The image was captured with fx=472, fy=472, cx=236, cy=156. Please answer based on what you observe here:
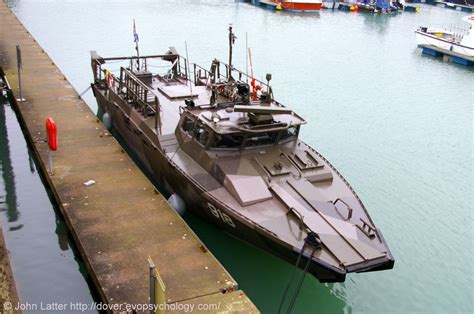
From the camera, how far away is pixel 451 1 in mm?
82062

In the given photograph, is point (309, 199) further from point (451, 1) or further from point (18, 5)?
point (451, 1)

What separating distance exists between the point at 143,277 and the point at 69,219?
2396 millimetres

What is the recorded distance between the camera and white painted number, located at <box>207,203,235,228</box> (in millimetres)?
9406

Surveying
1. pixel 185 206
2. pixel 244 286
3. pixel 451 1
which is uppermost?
pixel 451 1

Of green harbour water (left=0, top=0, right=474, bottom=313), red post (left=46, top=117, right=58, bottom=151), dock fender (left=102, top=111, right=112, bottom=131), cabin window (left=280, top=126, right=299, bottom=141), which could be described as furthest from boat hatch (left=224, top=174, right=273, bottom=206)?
dock fender (left=102, top=111, right=112, bottom=131)

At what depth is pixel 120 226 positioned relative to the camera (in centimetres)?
916

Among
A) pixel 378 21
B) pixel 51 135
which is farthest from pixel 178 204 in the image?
pixel 378 21

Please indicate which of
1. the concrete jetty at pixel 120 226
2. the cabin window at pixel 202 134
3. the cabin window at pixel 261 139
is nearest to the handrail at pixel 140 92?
the concrete jetty at pixel 120 226

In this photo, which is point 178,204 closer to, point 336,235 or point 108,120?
point 336,235

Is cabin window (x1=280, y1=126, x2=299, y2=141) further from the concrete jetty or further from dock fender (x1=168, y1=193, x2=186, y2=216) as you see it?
the concrete jetty

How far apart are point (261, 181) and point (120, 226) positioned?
2982mm

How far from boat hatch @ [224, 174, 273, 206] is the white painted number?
0.41 metres

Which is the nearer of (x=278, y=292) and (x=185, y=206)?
(x=278, y=292)

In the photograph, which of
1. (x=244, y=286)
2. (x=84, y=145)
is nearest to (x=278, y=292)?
(x=244, y=286)
